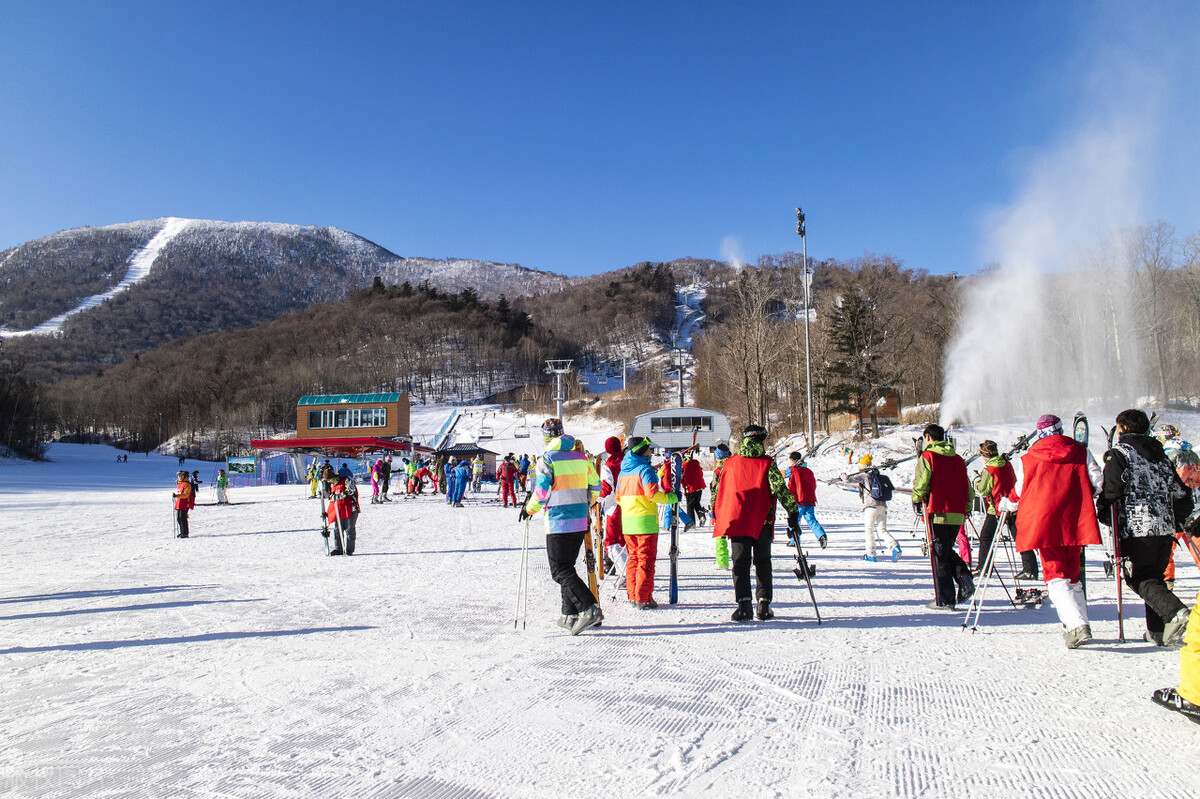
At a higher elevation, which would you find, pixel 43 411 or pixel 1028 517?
pixel 43 411

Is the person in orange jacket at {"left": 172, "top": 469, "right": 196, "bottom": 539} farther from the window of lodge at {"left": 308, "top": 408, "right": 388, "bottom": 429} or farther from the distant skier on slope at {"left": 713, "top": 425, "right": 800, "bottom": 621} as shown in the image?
the window of lodge at {"left": 308, "top": 408, "right": 388, "bottom": 429}

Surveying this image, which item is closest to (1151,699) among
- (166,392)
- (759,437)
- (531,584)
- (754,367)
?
(759,437)

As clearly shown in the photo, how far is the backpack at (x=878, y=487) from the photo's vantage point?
9109 mm

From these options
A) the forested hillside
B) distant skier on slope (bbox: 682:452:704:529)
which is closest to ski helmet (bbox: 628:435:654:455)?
distant skier on slope (bbox: 682:452:704:529)

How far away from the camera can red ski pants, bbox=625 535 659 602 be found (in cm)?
645

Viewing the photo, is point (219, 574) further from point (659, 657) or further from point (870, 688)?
point (870, 688)

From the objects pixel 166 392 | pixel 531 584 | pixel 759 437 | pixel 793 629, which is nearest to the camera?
pixel 793 629

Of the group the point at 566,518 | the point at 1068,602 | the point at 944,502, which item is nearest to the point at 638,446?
the point at 566,518

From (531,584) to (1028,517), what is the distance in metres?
4.93

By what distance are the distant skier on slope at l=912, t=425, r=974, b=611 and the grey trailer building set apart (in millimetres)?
41586

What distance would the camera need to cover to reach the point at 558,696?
13.3 ft

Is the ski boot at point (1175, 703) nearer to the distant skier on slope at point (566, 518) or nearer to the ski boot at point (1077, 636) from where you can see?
the ski boot at point (1077, 636)

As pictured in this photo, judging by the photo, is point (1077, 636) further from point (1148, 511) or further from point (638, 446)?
point (638, 446)

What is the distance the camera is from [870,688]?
4.12 meters
